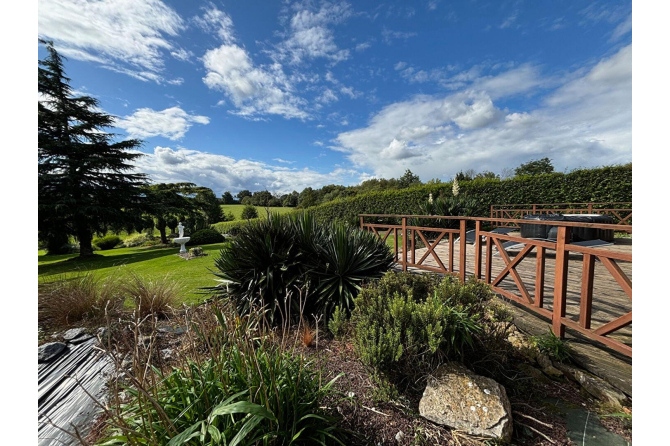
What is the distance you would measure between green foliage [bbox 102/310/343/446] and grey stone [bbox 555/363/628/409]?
1892 millimetres

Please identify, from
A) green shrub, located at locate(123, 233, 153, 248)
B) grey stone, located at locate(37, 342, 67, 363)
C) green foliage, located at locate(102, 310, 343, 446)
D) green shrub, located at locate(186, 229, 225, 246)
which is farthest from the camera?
green shrub, located at locate(123, 233, 153, 248)

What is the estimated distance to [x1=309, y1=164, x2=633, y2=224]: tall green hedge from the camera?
9875 millimetres

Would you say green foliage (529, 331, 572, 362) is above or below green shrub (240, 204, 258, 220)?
below

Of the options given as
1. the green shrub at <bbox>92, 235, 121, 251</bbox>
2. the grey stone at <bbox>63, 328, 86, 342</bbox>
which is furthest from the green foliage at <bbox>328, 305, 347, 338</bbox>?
the green shrub at <bbox>92, 235, 121, 251</bbox>

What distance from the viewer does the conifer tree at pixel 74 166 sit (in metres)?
12.2

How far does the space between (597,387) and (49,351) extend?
5.04 meters

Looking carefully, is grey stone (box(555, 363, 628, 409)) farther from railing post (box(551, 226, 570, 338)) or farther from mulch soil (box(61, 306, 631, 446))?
railing post (box(551, 226, 570, 338))

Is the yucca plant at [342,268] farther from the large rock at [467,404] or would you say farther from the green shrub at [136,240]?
the green shrub at [136,240]

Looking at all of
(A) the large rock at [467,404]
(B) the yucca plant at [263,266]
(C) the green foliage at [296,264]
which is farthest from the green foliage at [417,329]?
(B) the yucca plant at [263,266]

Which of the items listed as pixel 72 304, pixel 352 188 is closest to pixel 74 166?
pixel 72 304

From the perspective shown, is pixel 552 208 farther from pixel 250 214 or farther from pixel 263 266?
pixel 263 266
